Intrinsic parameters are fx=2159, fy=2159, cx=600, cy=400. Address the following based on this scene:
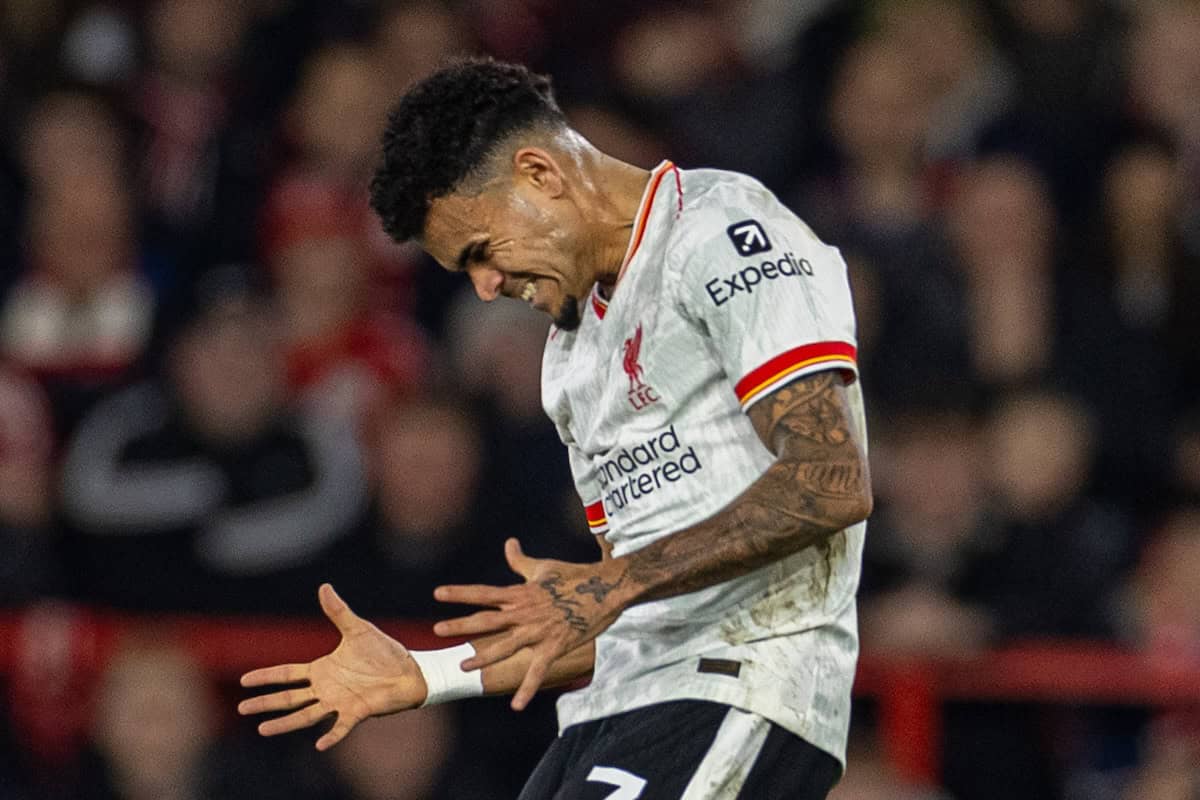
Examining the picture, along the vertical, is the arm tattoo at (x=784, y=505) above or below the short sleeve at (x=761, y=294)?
below

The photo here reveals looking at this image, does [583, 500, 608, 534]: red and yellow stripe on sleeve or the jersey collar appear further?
[583, 500, 608, 534]: red and yellow stripe on sleeve

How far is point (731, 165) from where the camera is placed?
836cm

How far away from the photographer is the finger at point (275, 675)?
374cm

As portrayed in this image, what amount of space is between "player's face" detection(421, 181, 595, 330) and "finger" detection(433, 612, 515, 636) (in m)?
0.68

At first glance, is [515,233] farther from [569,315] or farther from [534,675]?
[534,675]

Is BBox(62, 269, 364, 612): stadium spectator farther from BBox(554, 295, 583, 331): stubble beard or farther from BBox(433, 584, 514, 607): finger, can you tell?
BBox(433, 584, 514, 607): finger

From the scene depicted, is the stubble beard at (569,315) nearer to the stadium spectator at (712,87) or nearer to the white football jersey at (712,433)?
the white football jersey at (712,433)

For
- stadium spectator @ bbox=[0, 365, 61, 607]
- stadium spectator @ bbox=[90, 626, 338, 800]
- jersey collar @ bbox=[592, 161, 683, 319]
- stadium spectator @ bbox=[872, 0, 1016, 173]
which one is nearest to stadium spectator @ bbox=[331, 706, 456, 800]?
stadium spectator @ bbox=[90, 626, 338, 800]

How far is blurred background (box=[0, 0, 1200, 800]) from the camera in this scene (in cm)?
655

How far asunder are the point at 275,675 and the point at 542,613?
20.6 inches

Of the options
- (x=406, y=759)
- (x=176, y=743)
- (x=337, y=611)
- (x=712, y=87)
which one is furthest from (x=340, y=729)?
(x=712, y=87)

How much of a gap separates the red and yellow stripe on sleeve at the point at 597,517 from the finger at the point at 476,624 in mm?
729

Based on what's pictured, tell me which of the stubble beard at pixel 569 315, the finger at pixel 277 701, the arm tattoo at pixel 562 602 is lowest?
the finger at pixel 277 701

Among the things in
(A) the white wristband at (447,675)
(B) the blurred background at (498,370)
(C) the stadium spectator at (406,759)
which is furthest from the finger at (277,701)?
(C) the stadium spectator at (406,759)
